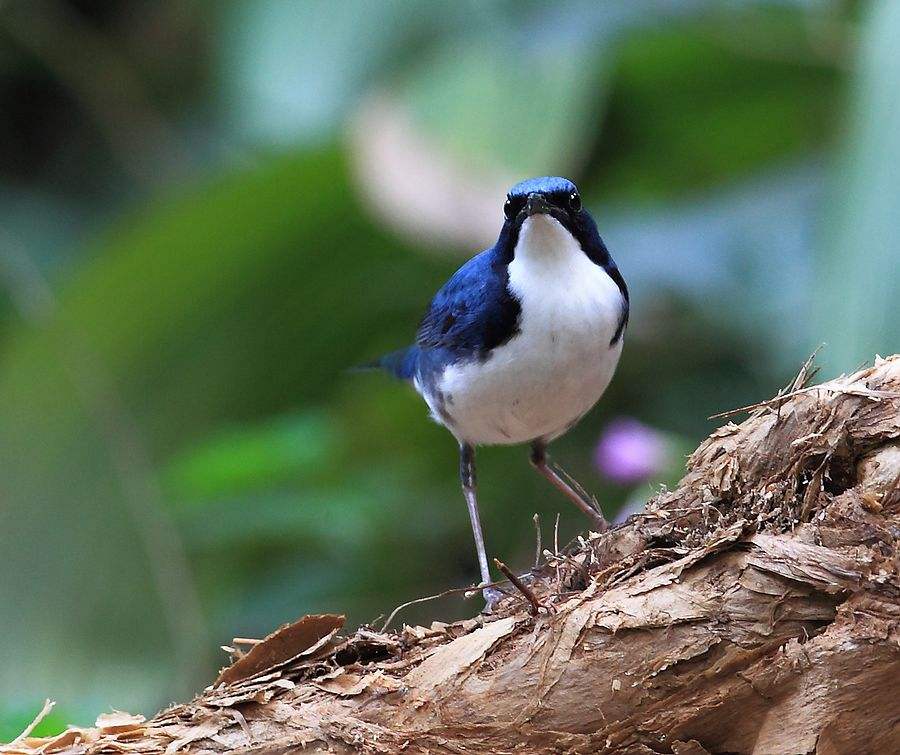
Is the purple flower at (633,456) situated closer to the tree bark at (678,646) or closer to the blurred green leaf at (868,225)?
the blurred green leaf at (868,225)

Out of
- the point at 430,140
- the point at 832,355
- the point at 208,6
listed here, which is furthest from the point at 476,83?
the point at 832,355

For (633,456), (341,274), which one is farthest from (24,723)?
(341,274)

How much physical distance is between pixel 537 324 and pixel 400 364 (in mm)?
777

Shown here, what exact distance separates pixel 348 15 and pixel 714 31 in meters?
1.47

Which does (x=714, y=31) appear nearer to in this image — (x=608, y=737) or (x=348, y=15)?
(x=348, y=15)

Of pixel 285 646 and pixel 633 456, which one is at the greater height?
pixel 633 456

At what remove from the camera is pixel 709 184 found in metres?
5.52

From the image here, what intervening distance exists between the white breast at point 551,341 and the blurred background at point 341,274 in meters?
1.30

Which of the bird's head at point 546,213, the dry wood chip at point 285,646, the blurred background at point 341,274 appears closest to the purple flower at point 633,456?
the blurred background at point 341,274

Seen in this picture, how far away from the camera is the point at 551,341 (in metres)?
2.45

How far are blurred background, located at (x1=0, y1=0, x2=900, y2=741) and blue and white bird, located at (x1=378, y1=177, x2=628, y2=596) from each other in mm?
1251

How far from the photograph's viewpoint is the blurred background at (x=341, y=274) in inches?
168

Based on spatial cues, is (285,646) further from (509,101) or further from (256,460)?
(509,101)

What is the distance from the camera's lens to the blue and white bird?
246 cm
